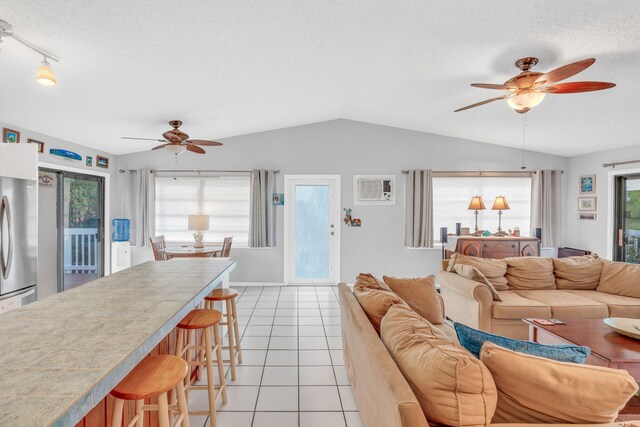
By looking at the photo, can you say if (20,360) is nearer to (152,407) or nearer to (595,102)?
(152,407)

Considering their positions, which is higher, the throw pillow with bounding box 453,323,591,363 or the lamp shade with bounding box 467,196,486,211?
the lamp shade with bounding box 467,196,486,211

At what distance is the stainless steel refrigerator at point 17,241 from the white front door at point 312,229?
3.47 m

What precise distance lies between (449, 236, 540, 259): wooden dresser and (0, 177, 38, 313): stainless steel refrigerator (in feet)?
17.5

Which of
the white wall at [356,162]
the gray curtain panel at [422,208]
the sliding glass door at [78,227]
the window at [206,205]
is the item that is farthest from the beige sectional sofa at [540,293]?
the sliding glass door at [78,227]

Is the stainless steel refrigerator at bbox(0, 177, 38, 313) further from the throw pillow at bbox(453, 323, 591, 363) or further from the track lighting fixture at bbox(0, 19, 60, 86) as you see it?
the throw pillow at bbox(453, 323, 591, 363)

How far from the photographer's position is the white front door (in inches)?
231

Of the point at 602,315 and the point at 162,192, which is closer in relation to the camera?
the point at 602,315

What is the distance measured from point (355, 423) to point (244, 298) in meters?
3.23

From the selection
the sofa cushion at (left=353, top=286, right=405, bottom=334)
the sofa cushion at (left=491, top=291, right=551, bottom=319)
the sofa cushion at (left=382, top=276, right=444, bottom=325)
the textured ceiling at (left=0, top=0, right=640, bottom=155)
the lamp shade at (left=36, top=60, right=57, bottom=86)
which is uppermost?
the textured ceiling at (left=0, top=0, right=640, bottom=155)

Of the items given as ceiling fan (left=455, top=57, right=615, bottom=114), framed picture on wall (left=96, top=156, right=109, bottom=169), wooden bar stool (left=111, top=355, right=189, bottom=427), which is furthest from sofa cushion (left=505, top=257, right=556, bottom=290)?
framed picture on wall (left=96, top=156, right=109, bottom=169)

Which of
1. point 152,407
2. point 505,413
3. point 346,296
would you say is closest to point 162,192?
point 346,296

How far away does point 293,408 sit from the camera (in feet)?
7.53

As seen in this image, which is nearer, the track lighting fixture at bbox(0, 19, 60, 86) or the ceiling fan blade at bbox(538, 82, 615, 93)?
the track lighting fixture at bbox(0, 19, 60, 86)

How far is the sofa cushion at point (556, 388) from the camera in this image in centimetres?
118
